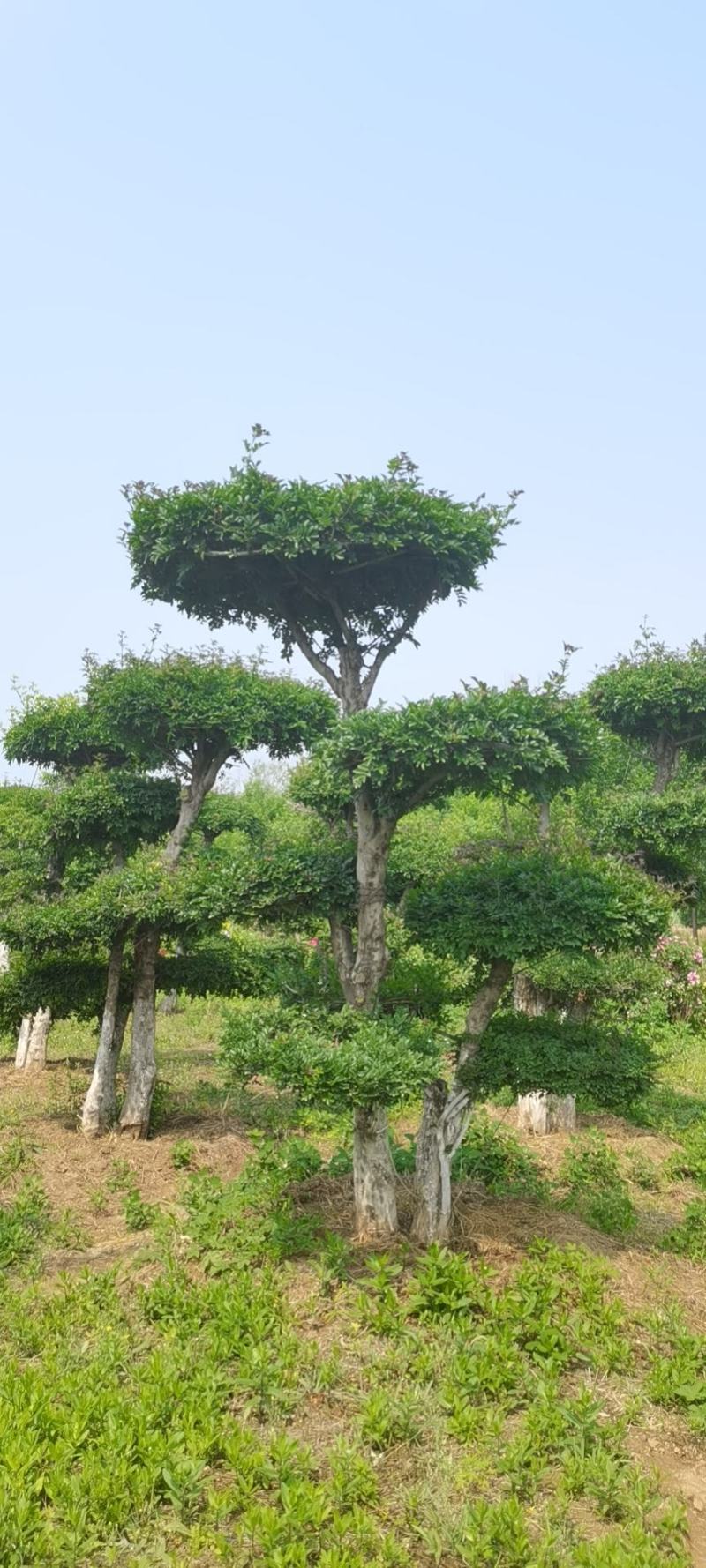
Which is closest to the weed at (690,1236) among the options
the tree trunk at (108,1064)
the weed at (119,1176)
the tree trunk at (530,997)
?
the tree trunk at (530,997)

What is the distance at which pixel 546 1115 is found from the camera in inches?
580

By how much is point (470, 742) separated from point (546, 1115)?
8.59 m

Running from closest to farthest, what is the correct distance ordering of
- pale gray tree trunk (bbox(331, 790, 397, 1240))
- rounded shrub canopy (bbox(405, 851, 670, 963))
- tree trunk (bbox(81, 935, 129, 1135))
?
1. rounded shrub canopy (bbox(405, 851, 670, 963))
2. pale gray tree trunk (bbox(331, 790, 397, 1240))
3. tree trunk (bbox(81, 935, 129, 1135))

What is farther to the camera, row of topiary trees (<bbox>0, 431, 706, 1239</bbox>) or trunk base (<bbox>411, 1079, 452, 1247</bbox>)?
trunk base (<bbox>411, 1079, 452, 1247</bbox>)

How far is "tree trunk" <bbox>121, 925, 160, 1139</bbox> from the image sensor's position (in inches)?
523

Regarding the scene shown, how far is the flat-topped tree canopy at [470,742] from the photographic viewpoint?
26.3ft

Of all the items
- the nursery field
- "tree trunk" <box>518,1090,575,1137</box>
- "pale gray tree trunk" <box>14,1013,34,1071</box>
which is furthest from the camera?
"pale gray tree trunk" <box>14,1013,34,1071</box>

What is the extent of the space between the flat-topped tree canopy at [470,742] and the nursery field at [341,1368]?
159 inches

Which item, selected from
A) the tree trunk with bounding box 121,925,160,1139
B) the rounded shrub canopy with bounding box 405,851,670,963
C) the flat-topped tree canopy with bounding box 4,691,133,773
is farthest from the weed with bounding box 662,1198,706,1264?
the flat-topped tree canopy with bounding box 4,691,133,773

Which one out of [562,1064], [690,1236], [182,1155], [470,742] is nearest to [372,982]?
[562,1064]

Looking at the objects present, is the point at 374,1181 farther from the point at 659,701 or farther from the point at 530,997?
the point at 659,701

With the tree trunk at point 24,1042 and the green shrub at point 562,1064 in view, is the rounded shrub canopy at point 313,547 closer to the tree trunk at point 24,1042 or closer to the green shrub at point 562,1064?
the green shrub at point 562,1064

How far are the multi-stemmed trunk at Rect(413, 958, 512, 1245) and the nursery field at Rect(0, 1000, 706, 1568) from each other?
0.26 meters

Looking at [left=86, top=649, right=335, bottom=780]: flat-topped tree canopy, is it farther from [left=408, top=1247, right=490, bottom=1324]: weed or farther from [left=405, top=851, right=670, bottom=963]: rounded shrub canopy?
[left=408, top=1247, right=490, bottom=1324]: weed
